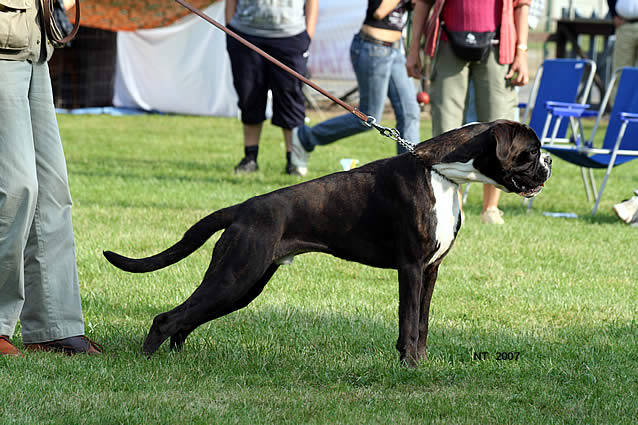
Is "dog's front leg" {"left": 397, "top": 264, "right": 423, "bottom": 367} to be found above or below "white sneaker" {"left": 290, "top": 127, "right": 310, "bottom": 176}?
above

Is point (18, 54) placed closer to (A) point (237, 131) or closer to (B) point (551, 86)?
(B) point (551, 86)

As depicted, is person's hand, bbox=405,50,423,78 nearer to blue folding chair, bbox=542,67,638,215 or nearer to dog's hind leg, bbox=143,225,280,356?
blue folding chair, bbox=542,67,638,215

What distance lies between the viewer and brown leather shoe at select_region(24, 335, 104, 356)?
148 inches

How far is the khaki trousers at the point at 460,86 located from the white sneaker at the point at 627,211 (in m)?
1.48

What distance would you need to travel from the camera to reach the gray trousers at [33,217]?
3.47 meters

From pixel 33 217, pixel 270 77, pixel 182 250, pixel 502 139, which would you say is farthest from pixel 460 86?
pixel 33 217

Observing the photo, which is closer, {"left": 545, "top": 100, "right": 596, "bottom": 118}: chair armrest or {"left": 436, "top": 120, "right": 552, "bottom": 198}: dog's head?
{"left": 436, "top": 120, "right": 552, "bottom": 198}: dog's head

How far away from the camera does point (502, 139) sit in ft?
11.1

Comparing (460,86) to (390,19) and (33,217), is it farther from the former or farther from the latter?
(33,217)

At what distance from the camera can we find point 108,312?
14.8ft

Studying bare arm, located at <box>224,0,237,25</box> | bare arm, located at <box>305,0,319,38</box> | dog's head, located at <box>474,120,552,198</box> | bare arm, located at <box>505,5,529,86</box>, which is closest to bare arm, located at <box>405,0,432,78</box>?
bare arm, located at <box>505,5,529,86</box>

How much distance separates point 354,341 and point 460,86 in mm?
2991

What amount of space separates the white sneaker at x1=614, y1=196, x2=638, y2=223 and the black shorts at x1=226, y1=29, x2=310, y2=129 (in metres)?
3.23

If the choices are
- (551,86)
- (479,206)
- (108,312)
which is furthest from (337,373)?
(551,86)
